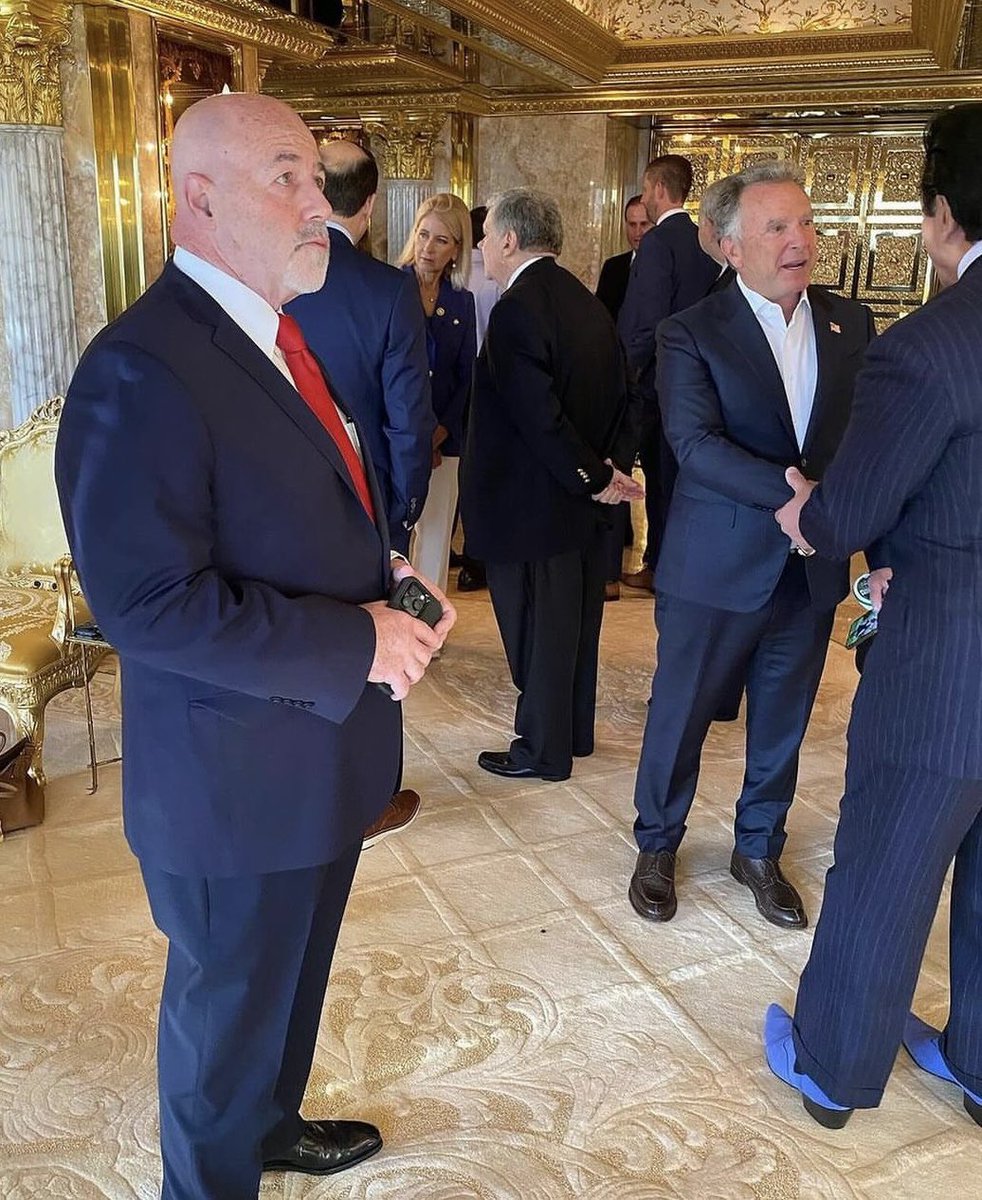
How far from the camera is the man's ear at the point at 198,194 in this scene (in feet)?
4.49

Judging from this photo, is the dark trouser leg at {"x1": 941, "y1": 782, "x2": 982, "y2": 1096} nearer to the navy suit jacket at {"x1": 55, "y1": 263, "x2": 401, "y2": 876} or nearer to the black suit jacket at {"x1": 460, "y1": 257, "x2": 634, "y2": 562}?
the navy suit jacket at {"x1": 55, "y1": 263, "x2": 401, "y2": 876}

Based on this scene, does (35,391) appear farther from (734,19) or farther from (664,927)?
(734,19)

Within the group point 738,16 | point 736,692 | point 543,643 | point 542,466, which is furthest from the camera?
point 738,16

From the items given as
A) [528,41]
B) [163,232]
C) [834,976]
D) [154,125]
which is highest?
[528,41]

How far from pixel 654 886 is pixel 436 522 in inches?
83.0

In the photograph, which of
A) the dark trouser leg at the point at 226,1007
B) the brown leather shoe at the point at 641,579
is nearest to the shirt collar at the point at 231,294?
the dark trouser leg at the point at 226,1007

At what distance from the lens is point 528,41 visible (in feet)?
19.8

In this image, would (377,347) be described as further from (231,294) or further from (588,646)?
(231,294)

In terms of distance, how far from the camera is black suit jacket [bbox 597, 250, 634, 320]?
19.9ft

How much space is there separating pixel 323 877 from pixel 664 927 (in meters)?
1.45

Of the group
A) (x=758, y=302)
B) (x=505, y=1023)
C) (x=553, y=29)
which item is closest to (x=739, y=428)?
(x=758, y=302)

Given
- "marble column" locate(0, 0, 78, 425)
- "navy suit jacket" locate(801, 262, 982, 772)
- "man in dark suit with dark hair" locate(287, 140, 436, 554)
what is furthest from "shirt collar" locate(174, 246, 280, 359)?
"marble column" locate(0, 0, 78, 425)

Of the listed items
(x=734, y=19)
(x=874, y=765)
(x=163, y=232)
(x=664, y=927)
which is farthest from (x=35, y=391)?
(x=734, y=19)

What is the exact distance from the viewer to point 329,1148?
2012 millimetres
